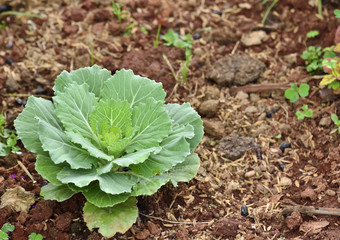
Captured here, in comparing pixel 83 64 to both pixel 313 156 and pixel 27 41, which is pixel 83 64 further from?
pixel 313 156

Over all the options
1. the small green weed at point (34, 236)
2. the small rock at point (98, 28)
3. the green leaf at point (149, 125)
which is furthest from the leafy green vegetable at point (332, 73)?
the small green weed at point (34, 236)

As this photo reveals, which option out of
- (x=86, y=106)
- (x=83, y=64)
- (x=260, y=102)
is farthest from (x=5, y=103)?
(x=260, y=102)

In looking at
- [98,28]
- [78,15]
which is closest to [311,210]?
[98,28]

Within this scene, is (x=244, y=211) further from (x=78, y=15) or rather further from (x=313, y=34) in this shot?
(x=78, y=15)

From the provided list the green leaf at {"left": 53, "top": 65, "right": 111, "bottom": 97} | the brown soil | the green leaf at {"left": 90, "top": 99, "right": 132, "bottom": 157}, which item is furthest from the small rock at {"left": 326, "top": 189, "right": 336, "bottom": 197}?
the green leaf at {"left": 53, "top": 65, "right": 111, "bottom": 97}

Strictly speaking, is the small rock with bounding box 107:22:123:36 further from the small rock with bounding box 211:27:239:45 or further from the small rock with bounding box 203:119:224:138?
the small rock with bounding box 203:119:224:138

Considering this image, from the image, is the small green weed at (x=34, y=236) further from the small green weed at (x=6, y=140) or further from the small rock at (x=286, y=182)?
the small rock at (x=286, y=182)
